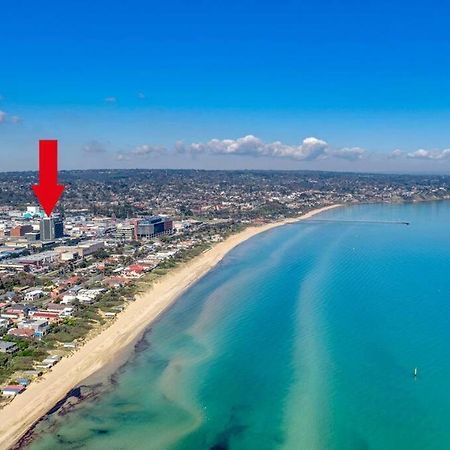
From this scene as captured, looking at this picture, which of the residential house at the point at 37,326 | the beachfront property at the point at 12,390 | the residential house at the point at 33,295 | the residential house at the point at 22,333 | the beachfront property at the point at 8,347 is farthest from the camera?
the residential house at the point at 33,295

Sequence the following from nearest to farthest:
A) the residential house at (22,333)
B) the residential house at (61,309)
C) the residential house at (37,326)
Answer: the residential house at (22,333) < the residential house at (37,326) < the residential house at (61,309)

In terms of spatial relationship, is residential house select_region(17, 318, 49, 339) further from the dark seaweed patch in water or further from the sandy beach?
the dark seaweed patch in water

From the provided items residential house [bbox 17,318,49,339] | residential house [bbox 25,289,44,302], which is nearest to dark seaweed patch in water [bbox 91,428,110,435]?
residential house [bbox 17,318,49,339]

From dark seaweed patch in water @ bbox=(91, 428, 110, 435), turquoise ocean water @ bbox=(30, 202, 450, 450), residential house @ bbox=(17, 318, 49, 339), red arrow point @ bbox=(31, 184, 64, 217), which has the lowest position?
dark seaweed patch in water @ bbox=(91, 428, 110, 435)

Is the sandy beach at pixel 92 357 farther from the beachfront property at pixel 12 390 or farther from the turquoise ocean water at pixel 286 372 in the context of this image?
the turquoise ocean water at pixel 286 372

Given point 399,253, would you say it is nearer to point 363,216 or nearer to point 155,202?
point 363,216

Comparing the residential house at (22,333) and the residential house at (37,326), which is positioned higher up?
the residential house at (37,326)

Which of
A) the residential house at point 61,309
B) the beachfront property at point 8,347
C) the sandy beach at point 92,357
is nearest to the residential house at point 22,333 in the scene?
the beachfront property at point 8,347
